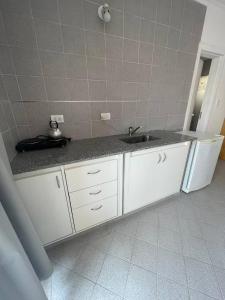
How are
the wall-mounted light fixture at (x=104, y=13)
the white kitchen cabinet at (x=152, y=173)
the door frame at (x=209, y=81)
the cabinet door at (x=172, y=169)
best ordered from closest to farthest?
the wall-mounted light fixture at (x=104, y=13) < the white kitchen cabinet at (x=152, y=173) < the cabinet door at (x=172, y=169) < the door frame at (x=209, y=81)

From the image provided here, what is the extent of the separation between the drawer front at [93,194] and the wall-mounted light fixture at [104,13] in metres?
1.65

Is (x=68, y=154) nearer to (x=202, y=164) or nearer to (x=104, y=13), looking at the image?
(x=104, y=13)

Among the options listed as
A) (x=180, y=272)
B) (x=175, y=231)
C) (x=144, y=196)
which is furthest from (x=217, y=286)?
(x=144, y=196)

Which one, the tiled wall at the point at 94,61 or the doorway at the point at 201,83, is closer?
the tiled wall at the point at 94,61

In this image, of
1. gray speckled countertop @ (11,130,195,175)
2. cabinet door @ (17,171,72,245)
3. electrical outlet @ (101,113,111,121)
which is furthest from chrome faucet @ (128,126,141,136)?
cabinet door @ (17,171,72,245)

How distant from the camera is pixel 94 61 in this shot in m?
1.55

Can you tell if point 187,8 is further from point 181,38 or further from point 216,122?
point 216,122

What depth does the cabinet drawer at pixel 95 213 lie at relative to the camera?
53.9 inches

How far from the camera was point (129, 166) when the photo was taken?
Answer: 1.44m

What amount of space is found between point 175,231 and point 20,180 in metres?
1.57

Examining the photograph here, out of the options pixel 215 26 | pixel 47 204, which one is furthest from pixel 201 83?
pixel 47 204

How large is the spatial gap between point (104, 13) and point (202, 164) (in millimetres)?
2100

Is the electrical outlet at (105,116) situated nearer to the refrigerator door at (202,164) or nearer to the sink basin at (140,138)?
the sink basin at (140,138)

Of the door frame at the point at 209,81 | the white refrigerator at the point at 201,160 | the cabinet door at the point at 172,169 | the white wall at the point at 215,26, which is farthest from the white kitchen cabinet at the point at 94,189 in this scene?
the white wall at the point at 215,26
